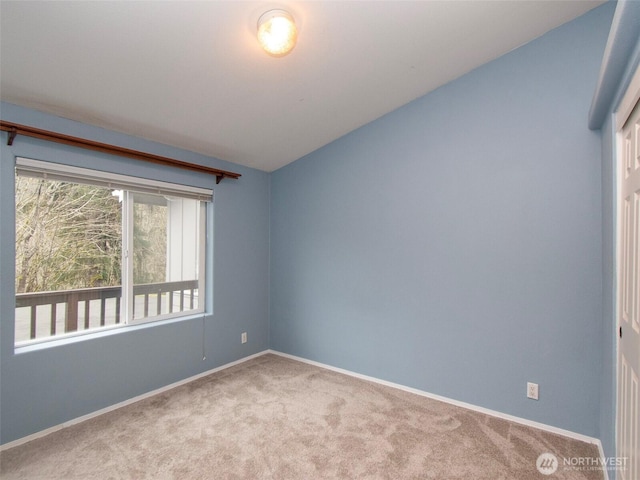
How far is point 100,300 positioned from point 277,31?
2.44 m

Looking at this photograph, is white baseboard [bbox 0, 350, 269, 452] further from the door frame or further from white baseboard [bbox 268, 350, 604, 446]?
the door frame

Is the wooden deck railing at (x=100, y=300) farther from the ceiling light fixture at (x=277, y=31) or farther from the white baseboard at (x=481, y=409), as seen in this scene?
the ceiling light fixture at (x=277, y=31)

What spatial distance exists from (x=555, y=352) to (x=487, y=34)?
228cm

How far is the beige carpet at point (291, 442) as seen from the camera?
6.08ft

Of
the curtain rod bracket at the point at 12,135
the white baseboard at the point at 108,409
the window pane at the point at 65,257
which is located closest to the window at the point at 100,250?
the window pane at the point at 65,257

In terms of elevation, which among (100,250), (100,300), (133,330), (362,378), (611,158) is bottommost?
(362,378)

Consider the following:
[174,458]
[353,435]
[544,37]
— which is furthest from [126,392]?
[544,37]

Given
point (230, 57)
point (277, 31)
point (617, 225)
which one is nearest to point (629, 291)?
point (617, 225)

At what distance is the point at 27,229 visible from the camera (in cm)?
226

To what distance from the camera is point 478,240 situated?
8.44 ft

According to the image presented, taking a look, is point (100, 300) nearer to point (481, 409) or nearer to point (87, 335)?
point (87, 335)

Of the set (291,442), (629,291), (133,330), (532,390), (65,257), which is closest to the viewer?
(629,291)

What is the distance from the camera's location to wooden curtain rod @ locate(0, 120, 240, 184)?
200 centimetres

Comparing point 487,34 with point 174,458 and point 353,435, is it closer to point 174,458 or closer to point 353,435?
point 353,435
